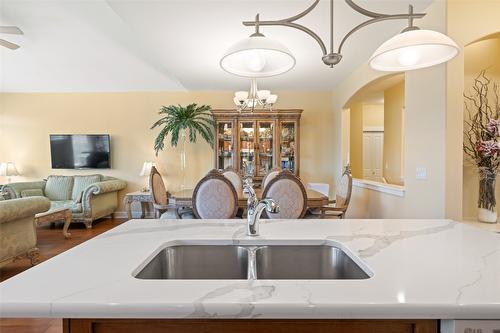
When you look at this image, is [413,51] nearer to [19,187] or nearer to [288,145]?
[288,145]

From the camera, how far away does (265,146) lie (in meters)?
4.89

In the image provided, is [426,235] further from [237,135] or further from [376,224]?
[237,135]

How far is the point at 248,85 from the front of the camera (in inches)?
195

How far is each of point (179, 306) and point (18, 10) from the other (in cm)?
435

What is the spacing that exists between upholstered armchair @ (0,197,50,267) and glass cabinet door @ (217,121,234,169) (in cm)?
271

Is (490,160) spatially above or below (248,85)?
below

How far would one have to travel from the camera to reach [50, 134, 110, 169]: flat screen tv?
5.28 m

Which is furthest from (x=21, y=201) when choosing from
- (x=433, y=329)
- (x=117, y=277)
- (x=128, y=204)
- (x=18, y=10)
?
(x=433, y=329)

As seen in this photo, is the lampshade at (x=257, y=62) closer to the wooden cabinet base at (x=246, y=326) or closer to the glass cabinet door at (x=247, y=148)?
the wooden cabinet base at (x=246, y=326)

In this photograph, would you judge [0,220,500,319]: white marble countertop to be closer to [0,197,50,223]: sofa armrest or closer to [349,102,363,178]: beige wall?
[0,197,50,223]: sofa armrest

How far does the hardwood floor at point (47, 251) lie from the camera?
196 cm

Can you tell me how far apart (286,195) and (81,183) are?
4425mm

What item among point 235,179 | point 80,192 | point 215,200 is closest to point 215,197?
point 215,200

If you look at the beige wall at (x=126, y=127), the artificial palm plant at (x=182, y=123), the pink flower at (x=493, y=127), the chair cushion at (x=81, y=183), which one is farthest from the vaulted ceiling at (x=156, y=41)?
the chair cushion at (x=81, y=183)
